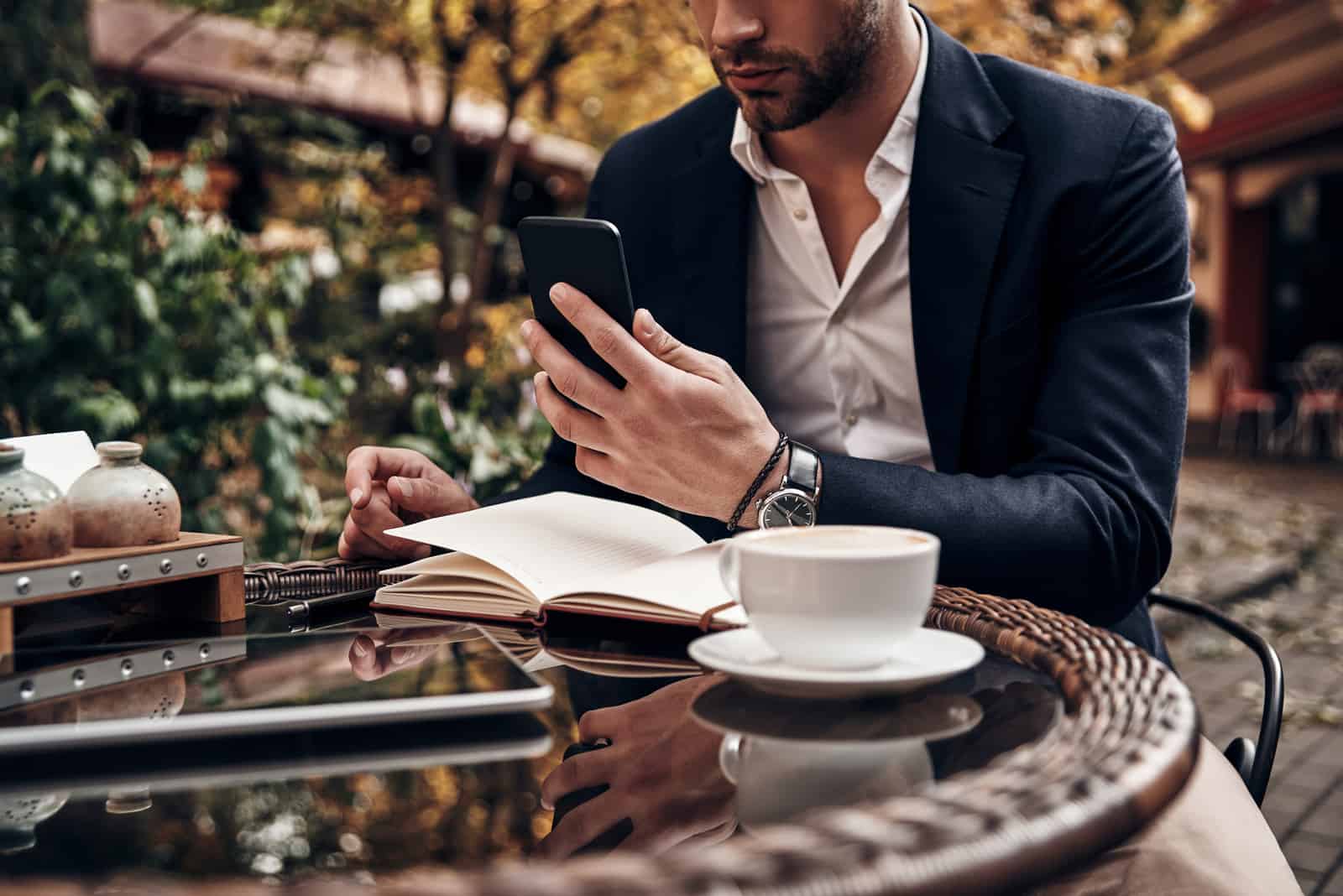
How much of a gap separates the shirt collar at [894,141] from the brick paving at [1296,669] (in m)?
0.97

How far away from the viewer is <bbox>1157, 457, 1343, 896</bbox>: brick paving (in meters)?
3.36

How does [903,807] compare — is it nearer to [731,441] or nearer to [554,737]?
[554,737]

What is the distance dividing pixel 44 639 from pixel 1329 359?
615 inches

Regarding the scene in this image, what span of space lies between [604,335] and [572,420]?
18cm

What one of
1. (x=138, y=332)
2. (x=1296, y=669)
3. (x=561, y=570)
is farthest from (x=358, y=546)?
(x=1296, y=669)

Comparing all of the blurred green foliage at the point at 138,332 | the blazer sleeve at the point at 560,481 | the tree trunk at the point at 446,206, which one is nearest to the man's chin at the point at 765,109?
the blazer sleeve at the point at 560,481

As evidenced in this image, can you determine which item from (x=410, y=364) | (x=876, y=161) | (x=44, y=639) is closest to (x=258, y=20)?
(x=410, y=364)

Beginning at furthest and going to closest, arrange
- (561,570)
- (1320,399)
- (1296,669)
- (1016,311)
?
(1320,399) < (1296,669) < (1016,311) < (561,570)

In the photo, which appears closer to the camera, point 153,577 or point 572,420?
point 153,577

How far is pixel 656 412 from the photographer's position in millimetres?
1312

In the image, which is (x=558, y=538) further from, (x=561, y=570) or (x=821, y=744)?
(x=821, y=744)

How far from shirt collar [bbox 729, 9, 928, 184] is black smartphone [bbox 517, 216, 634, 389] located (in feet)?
2.29

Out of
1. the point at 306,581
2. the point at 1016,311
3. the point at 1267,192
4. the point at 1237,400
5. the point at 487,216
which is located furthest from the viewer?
the point at 1267,192

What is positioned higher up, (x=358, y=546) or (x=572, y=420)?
(x=572, y=420)
